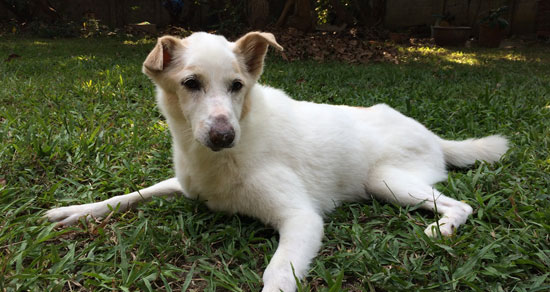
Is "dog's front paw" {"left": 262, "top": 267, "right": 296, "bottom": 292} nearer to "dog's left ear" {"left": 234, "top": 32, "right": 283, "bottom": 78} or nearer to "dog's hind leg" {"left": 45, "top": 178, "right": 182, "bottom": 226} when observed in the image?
"dog's hind leg" {"left": 45, "top": 178, "right": 182, "bottom": 226}

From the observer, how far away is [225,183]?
247cm

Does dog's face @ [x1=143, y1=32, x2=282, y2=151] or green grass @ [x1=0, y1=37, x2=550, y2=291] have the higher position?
dog's face @ [x1=143, y1=32, x2=282, y2=151]

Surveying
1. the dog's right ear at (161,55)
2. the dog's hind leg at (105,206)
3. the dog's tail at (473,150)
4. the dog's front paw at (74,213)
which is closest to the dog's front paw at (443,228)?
the dog's tail at (473,150)

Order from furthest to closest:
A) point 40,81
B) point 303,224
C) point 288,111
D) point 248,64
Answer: point 40,81
point 288,111
point 248,64
point 303,224

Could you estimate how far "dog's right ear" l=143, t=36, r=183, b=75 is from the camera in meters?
2.31

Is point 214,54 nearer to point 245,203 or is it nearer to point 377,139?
point 245,203

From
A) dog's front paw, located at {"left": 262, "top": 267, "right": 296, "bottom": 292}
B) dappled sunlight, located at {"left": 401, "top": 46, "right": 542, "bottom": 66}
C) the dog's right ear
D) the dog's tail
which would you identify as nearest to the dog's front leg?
dog's front paw, located at {"left": 262, "top": 267, "right": 296, "bottom": 292}

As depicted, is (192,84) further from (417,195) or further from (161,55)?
(417,195)

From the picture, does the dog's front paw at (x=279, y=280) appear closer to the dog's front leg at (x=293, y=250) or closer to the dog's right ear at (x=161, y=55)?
the dog's front leg at (x=293, y=250)

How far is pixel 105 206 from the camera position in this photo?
262cm

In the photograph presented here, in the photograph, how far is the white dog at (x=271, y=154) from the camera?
7.36ft

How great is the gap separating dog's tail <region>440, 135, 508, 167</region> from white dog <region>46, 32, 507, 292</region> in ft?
0.10

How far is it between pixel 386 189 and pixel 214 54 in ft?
4.90

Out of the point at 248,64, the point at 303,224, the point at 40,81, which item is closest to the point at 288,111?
the point at 248,64
